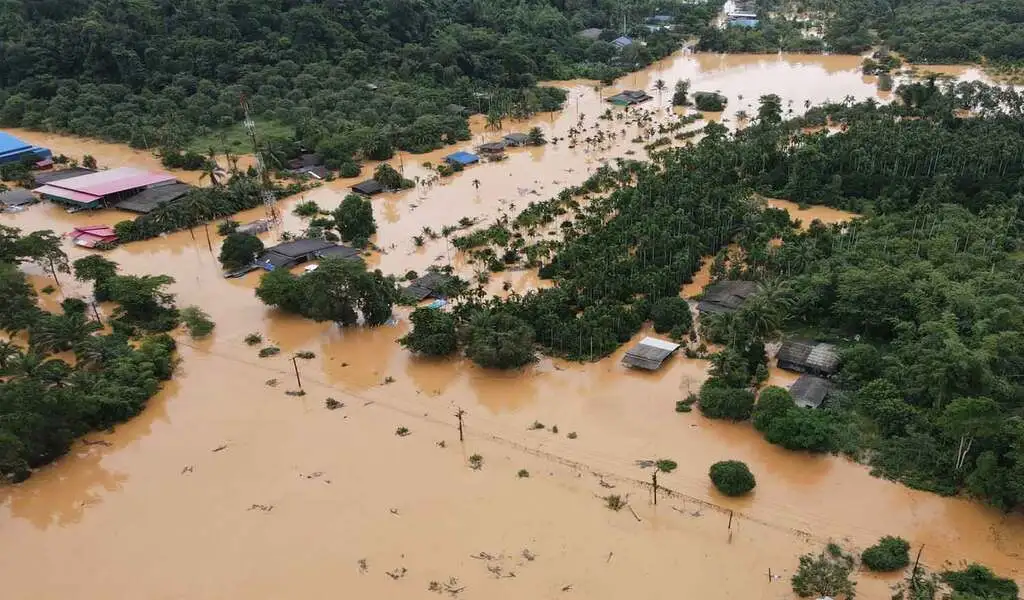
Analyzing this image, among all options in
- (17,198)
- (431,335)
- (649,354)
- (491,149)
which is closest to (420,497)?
(431,335)

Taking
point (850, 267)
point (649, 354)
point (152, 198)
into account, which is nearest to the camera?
point (649, 354)

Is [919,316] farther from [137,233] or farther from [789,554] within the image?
[137,233]

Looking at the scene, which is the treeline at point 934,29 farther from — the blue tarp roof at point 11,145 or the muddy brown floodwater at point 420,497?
the blue tarp roof at point 11,145

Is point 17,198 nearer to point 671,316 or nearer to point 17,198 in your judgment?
point 17,198

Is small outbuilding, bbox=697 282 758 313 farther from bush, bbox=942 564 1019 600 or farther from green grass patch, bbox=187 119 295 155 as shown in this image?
green grass patch, bbox=187 119 295 155

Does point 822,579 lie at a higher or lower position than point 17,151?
lower

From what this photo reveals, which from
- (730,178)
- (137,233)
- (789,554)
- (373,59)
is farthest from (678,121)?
(789,554)

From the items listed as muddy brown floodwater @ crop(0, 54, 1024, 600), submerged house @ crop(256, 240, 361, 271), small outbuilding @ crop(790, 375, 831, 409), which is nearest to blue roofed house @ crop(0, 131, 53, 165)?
submerged house @ crop(256, 240, 361, 271)
